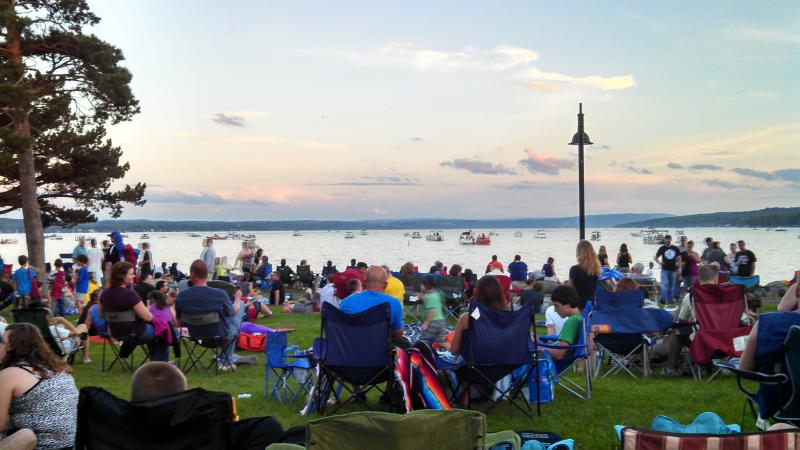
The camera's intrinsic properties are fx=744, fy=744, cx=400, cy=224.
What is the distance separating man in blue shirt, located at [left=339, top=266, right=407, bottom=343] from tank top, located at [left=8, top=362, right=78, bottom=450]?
104 inches

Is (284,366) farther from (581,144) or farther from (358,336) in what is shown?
(581,144)

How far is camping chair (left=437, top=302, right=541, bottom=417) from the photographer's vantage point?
5.83m

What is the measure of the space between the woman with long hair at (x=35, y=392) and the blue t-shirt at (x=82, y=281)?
464 inches

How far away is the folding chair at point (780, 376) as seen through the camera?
428cm

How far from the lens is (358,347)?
595cm

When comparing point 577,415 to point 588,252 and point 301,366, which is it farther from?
point 588,252

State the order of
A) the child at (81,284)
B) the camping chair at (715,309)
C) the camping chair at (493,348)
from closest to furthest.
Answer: the camping chair at (493,348) → the camping chair at (715,309) → the child at (81,284)

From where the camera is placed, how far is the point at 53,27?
57.9 feet

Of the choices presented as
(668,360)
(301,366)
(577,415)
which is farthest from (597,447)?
(668,360)

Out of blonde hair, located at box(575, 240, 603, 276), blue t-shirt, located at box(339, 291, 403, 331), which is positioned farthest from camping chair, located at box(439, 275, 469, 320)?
blue t-shirt, located at box(339, 291, 403, 331)

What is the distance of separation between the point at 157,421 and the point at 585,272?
6.99 meters

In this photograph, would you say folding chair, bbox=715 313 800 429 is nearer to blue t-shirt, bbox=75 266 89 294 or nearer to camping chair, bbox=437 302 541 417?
camping chair, bbox=437 302 541 417

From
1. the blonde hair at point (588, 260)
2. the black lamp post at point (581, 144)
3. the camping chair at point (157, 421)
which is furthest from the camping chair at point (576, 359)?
the black lamp post at point (581, 144)

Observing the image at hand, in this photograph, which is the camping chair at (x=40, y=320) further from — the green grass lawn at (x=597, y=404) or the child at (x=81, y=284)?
the child at (x=81, y=284)
